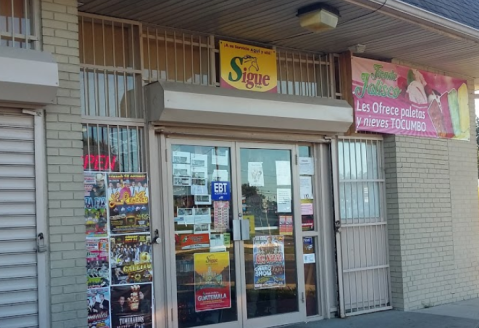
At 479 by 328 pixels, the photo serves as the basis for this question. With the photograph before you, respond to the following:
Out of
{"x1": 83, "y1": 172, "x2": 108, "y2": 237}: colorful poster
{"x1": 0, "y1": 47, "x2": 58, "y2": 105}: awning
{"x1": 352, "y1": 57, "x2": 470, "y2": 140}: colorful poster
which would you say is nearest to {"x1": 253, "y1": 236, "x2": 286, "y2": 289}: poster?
{"x1": 352, "y1": 57, "x2": 470, "y2": 140}: colorful poster

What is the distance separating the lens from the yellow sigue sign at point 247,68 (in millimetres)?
7801

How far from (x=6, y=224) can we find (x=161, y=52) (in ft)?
9.33

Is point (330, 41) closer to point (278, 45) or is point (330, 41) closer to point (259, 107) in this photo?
point (278, 45)

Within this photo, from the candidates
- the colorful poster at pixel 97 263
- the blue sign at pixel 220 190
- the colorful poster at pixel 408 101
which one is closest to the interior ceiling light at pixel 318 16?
the colorful poster at pixel 408 101

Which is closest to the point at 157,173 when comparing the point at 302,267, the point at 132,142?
the point at 132,142

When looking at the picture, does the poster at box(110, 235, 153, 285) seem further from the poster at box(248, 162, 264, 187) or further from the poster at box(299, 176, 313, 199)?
the poster at box(299, 176, 313, 199)

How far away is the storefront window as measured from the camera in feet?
21.8

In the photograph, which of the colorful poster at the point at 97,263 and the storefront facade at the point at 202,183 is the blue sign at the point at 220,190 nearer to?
the storefront facade at the point at 202,183

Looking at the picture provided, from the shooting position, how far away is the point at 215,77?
7746mm

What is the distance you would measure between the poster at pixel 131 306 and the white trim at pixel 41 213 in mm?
1047

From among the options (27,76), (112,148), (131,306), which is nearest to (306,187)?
(112,148)

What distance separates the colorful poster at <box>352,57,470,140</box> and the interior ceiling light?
2034 millimetres

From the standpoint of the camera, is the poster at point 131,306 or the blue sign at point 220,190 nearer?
the poster at point 131,306

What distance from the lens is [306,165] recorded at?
871 cm
